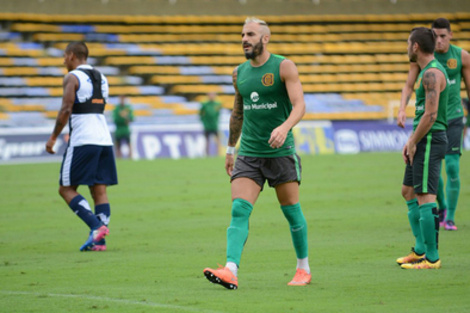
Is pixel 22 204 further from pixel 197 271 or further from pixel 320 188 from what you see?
pixel 197 271

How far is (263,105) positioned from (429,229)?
1.94m

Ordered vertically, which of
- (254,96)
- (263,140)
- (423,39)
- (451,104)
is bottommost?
(451,104)

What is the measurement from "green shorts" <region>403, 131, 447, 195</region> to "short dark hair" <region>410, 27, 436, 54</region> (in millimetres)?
764

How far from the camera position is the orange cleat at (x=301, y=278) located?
695cm

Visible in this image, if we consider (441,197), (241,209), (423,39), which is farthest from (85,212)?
(441,197)

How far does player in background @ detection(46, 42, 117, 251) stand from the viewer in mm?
9539

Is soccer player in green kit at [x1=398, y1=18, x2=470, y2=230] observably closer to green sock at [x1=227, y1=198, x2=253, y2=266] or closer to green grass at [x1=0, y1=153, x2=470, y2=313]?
green grass at [x1=0, y1=153, x2=470, y2=313]

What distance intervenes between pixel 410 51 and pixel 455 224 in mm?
4038

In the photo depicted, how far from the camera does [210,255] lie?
8852 millimetres

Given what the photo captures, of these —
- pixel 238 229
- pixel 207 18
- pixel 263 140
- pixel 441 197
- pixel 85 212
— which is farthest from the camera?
pixel 207 18

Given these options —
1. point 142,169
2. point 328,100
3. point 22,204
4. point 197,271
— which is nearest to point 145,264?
point 197,271

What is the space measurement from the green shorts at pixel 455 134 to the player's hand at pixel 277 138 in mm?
4695

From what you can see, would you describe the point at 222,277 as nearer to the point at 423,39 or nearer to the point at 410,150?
the point at 410,150

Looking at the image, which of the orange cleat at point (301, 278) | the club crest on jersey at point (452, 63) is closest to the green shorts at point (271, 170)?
the orange cleat at point (301, 278)
